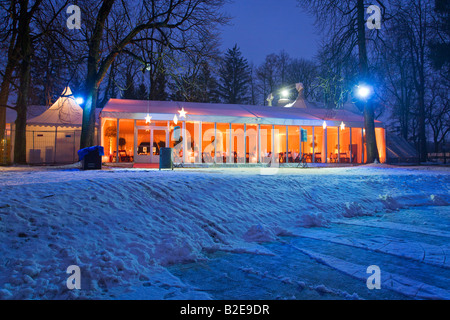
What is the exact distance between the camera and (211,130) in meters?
21.8

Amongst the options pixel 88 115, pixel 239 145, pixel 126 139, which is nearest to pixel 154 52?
pixel 88 115

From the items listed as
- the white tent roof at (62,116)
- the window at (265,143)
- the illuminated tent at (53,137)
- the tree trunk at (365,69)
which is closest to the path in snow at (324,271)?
the tree trunk at (365,69)

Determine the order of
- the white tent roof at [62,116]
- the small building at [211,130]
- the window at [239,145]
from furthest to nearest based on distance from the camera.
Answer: the window at [239,145] → the white tent roof at [62,116] → the small building at [211,130]

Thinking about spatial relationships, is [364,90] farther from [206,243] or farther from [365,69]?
[206,243]

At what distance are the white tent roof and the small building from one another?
2.24m

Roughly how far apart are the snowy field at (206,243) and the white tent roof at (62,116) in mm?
14718

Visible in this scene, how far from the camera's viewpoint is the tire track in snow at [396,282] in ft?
8.86

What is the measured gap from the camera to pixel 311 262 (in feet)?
12.2

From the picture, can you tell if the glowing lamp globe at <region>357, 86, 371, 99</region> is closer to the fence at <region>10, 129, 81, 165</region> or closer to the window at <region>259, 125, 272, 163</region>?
the window at <region>259, 125, 272, 163</region>

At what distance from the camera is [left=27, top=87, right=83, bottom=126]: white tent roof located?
18.2 m

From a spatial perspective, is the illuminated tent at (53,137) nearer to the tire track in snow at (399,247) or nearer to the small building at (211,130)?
the small building at (211,130)
